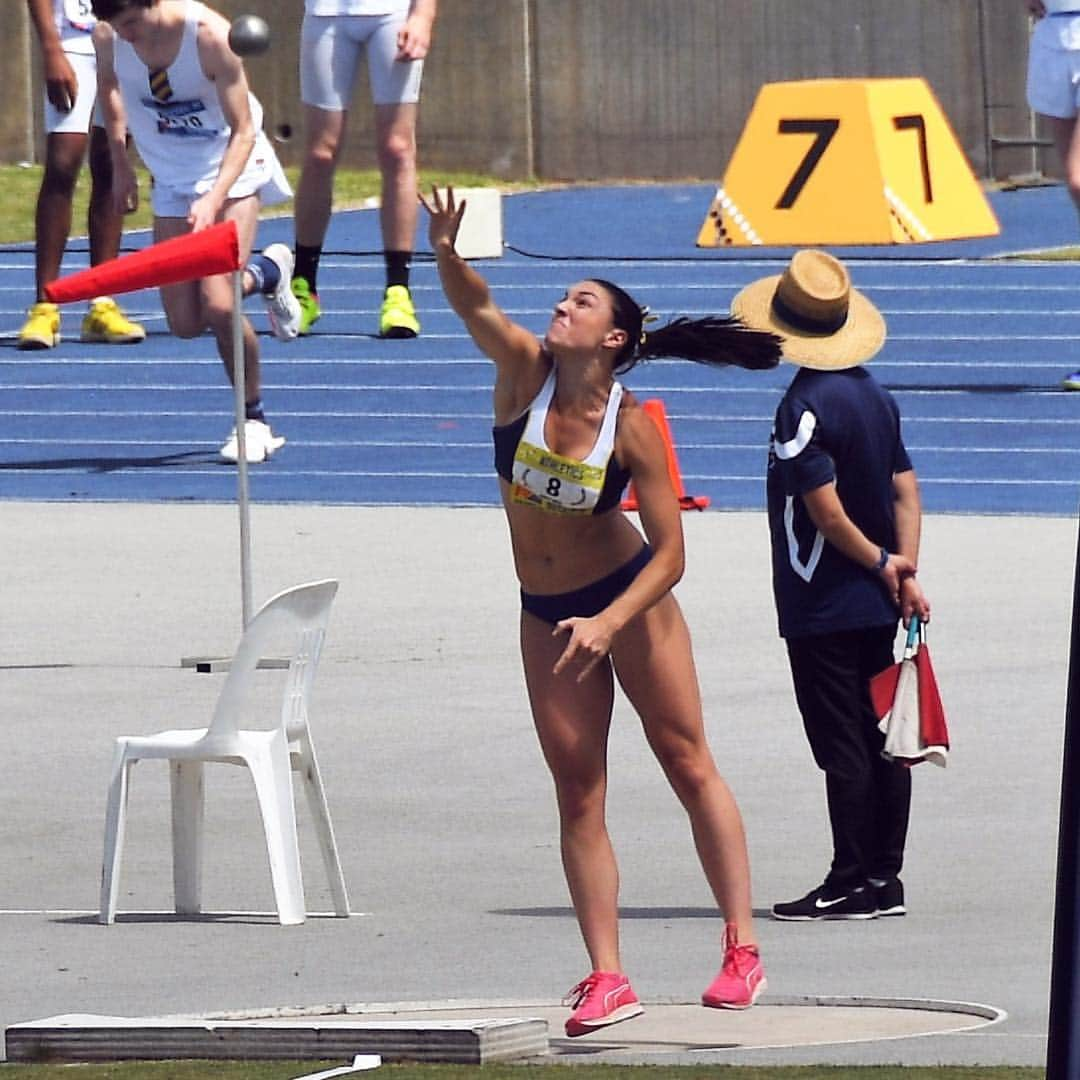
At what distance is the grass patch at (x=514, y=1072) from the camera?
232 inches

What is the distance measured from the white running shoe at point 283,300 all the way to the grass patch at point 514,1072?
9.08 m

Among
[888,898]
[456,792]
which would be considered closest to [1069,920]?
[888,898]

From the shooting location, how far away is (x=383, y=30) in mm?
16234

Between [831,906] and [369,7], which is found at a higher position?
[369,7]

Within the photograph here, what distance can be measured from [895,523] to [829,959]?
4.05 ft

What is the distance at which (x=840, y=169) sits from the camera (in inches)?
803

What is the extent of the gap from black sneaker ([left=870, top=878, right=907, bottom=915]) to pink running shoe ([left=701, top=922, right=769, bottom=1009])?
1039 mm

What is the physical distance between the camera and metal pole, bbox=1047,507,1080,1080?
13.2ft

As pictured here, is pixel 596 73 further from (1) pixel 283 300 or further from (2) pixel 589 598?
(2) pixel 589 598

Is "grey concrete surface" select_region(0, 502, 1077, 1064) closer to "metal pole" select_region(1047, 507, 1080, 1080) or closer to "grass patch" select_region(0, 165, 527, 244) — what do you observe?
"metal pole" select_region(1047, 507, 1080, 1080)

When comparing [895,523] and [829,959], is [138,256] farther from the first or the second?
[829,959]

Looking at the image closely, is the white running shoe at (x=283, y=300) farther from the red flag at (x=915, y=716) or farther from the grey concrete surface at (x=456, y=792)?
the red flag at (x=915, y=716)

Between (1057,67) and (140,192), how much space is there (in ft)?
39.6

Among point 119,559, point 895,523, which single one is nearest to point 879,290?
point 119,559
